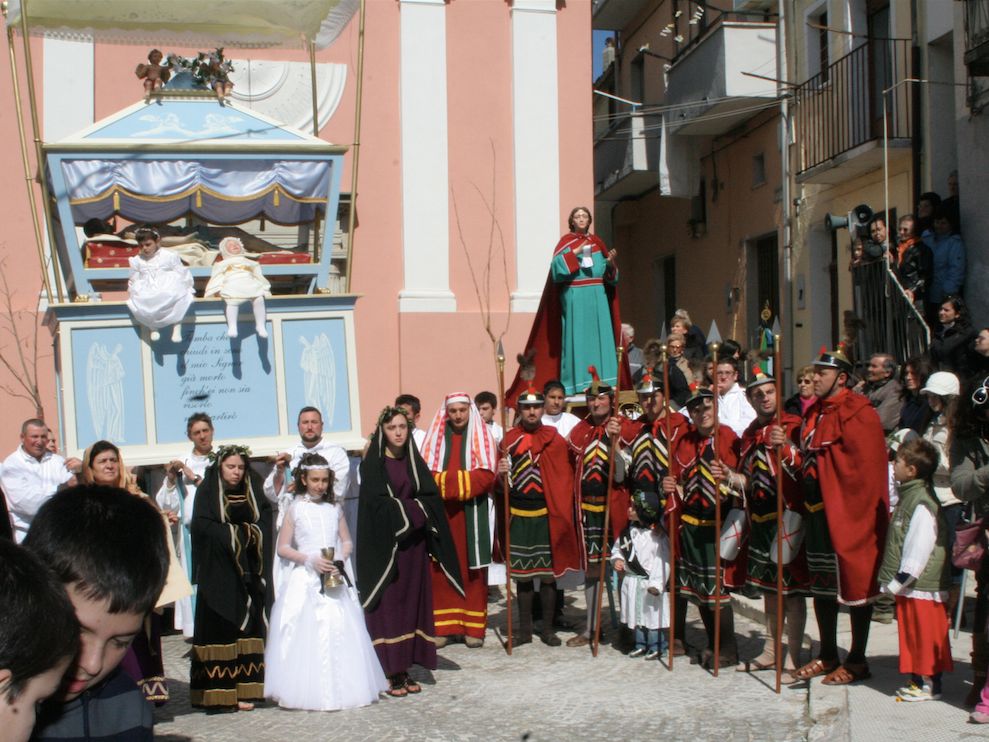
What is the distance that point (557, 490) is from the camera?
848cm

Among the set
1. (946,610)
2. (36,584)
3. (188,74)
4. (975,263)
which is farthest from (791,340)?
(36,584)

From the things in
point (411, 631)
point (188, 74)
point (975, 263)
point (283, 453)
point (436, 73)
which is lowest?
point (411, 631)

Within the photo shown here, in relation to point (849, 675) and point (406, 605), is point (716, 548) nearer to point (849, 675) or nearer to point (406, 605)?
point (849, 675)

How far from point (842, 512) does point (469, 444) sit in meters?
2.69

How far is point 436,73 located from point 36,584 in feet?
39.8

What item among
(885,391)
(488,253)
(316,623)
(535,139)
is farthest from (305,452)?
(535,139)

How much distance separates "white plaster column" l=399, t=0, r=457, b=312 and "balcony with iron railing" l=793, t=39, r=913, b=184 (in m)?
4.63

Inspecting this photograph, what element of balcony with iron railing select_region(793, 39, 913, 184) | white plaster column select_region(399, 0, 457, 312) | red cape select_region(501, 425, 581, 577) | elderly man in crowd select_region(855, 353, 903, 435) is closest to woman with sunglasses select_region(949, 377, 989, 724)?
elderly man in crowd select_region(855, 353, 903, 435)

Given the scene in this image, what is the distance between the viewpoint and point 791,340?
16734 mm

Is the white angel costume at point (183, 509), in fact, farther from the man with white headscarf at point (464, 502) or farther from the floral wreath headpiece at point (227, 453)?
the man with white headscarf at point (464, 502)

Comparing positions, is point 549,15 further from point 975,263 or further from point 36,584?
point 36,584

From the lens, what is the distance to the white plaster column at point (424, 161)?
1345cm

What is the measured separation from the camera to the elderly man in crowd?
8977mm

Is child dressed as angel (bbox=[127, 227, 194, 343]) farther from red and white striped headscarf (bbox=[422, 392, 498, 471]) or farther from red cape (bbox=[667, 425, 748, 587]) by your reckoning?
red cape (bbox=[667, 425, 748, 587])
